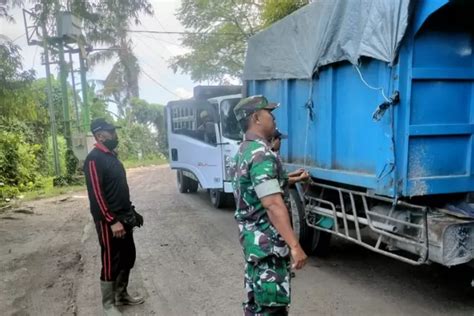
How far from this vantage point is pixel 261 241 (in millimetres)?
2506

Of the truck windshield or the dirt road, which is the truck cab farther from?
the dirt road

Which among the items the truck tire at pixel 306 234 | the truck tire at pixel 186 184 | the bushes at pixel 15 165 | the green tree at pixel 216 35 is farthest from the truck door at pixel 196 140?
Answer: the green tree at pixel 216 35

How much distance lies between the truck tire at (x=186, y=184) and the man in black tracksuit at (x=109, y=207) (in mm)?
7661

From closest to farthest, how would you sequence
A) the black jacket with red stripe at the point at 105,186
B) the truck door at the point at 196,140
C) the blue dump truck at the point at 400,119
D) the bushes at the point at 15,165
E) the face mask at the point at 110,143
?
the blue dump truck at the point at 400,119
the black jacket with red stripe at the point at 105,186
the face mask at the point at 110,143
the truck door at the point at 196,140
the bushes at the point at 15,165

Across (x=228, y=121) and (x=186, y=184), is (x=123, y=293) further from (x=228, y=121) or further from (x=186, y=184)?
(x=186, y=184)

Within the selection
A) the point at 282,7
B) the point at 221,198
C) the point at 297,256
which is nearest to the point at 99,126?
the point at 297,256

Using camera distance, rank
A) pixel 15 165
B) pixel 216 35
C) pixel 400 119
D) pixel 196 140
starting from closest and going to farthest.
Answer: pixel 400 119 < pixel 196 140 < pixel 15 165 < pixel 216 35

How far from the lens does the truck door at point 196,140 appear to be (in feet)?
28.4

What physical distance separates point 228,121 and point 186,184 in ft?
12.4

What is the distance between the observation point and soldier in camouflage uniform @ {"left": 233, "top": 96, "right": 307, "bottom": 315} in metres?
2.38

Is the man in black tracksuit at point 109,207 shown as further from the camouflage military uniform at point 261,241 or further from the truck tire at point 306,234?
the truck tire at point 306,234

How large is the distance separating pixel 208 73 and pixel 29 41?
7.06m

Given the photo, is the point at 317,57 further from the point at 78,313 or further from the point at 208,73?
the point at 208,73

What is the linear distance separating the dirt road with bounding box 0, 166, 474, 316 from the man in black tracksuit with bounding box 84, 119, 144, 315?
0.41 meters
